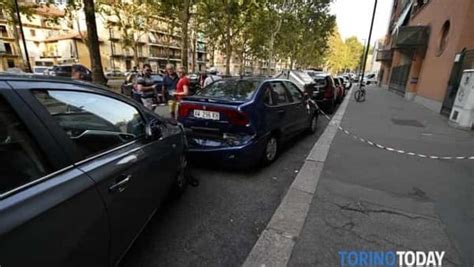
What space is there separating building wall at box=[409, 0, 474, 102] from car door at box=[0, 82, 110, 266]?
1410 cm

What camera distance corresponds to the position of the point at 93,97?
2.14m

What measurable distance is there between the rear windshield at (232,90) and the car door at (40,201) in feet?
9.88

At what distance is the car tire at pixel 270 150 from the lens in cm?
452

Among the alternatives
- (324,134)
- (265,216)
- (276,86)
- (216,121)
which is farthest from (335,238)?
(324,134)

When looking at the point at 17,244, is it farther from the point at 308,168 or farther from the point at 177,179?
the point at 308,168

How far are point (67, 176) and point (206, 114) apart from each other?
2765mm

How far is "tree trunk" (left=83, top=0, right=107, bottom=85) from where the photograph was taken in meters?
8.77

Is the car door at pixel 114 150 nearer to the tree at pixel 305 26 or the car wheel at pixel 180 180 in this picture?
the car wheel at pixel 180 180

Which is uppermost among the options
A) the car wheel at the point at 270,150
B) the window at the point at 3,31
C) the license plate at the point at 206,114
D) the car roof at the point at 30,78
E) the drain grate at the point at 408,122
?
the window at the point at 3,31

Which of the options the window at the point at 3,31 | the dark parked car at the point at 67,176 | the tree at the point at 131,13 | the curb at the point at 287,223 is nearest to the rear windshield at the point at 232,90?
the curb at the point at 287,223

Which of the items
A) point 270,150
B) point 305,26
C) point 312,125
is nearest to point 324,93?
point 312,125

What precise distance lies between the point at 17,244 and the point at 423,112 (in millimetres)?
14630

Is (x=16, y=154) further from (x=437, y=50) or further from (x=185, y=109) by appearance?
(x=437, y=50)

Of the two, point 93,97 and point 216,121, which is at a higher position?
point 93,97
